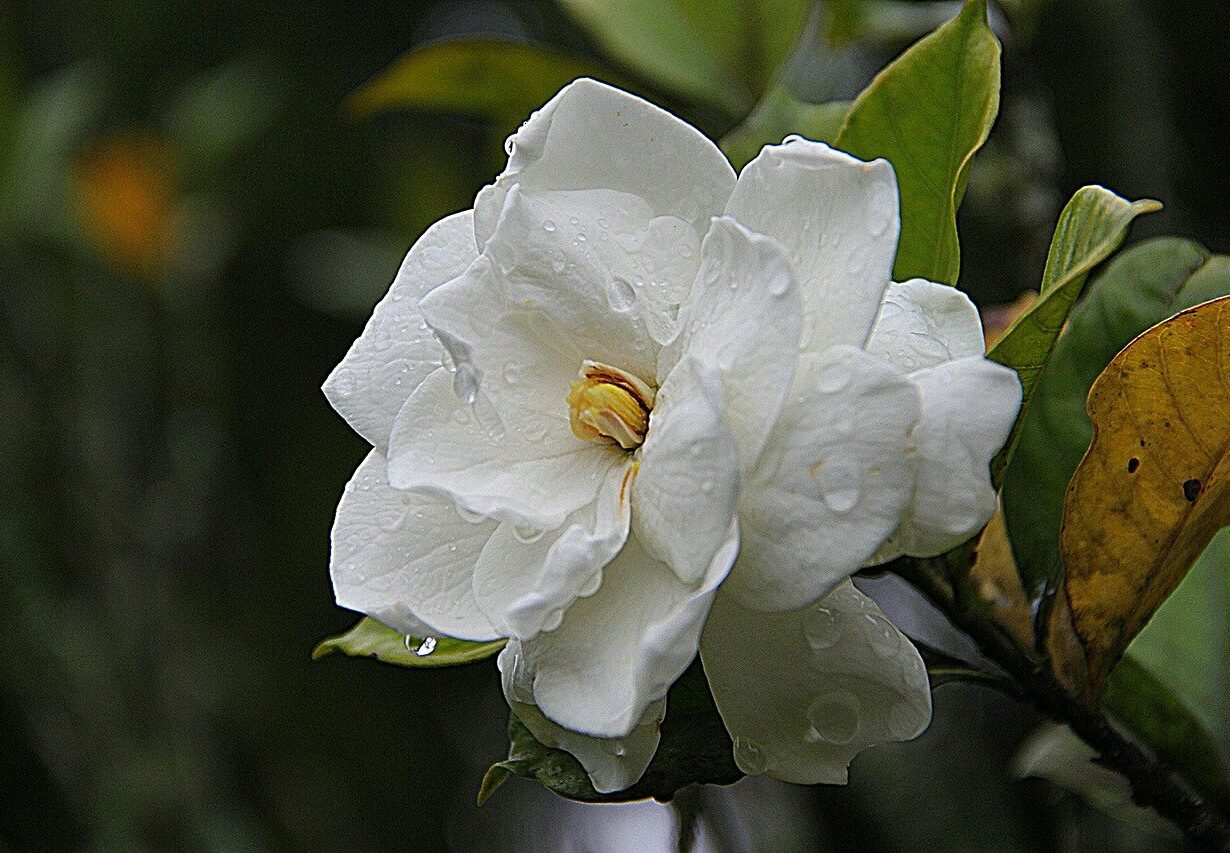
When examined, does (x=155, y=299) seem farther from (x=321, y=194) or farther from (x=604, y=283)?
(x=604, y=283)

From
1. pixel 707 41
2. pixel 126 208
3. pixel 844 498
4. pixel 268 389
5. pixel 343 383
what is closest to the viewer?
pixel 844 498

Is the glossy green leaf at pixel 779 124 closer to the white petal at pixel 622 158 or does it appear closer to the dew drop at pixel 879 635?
the white petal at pixel 622 158

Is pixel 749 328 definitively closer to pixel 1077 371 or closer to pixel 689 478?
pixel 689 478

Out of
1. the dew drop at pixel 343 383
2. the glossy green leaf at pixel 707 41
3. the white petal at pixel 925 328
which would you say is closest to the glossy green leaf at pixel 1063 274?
the white petal at pixel 925 328

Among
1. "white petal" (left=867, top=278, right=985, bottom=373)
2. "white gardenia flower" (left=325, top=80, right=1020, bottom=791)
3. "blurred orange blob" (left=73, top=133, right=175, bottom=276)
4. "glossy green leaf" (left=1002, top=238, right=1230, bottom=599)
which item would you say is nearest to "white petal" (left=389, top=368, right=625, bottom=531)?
"white gardenia flower" (left=325, top=80, right=1020, bottom=791)

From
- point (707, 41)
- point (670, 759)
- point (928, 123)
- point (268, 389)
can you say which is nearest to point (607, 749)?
point (670, 759)
